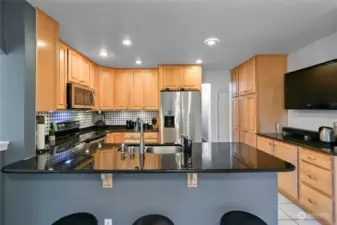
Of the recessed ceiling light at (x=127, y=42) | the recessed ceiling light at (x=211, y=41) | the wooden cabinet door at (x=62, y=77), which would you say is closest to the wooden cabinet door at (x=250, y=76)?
the recessed ceiling light at (x=211, y=41)

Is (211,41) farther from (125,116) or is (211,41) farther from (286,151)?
(125,116)

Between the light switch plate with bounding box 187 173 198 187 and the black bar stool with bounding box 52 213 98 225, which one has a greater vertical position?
the light switch plate with bounding box 187 173 198 187

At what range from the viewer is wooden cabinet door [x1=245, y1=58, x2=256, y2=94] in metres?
4.36

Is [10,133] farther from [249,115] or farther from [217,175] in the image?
[249,115]

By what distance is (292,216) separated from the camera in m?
2.83

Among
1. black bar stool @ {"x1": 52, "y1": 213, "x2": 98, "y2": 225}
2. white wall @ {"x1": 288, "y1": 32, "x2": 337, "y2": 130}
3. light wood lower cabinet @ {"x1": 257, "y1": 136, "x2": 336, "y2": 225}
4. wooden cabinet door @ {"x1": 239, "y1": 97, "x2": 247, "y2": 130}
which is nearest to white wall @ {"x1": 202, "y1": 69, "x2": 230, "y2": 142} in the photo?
wooden cabinet door @ {"x1": 239, "y1": 97, "x2": 247, "y2": 130}

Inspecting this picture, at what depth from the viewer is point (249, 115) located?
4.61 m

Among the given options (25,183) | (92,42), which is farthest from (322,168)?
(92,42)

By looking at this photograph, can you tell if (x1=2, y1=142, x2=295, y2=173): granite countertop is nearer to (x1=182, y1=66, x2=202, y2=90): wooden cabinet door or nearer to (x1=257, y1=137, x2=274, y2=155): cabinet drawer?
(x1=257, y1=137, x2=274, y2=155): cabinet drawer

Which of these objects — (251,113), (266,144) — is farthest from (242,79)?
(266,144)

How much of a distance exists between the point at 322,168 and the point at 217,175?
150 cm

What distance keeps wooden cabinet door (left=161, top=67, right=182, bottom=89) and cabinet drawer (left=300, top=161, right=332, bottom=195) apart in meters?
2.82

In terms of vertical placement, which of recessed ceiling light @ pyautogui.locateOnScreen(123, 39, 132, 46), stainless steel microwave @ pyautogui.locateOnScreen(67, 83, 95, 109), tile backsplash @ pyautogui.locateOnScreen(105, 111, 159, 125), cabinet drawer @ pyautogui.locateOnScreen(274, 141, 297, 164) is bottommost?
cabinet drawer @ pyautogui.locateOnScreen(274, 141, 297, 164)

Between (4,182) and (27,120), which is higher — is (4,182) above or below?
below
